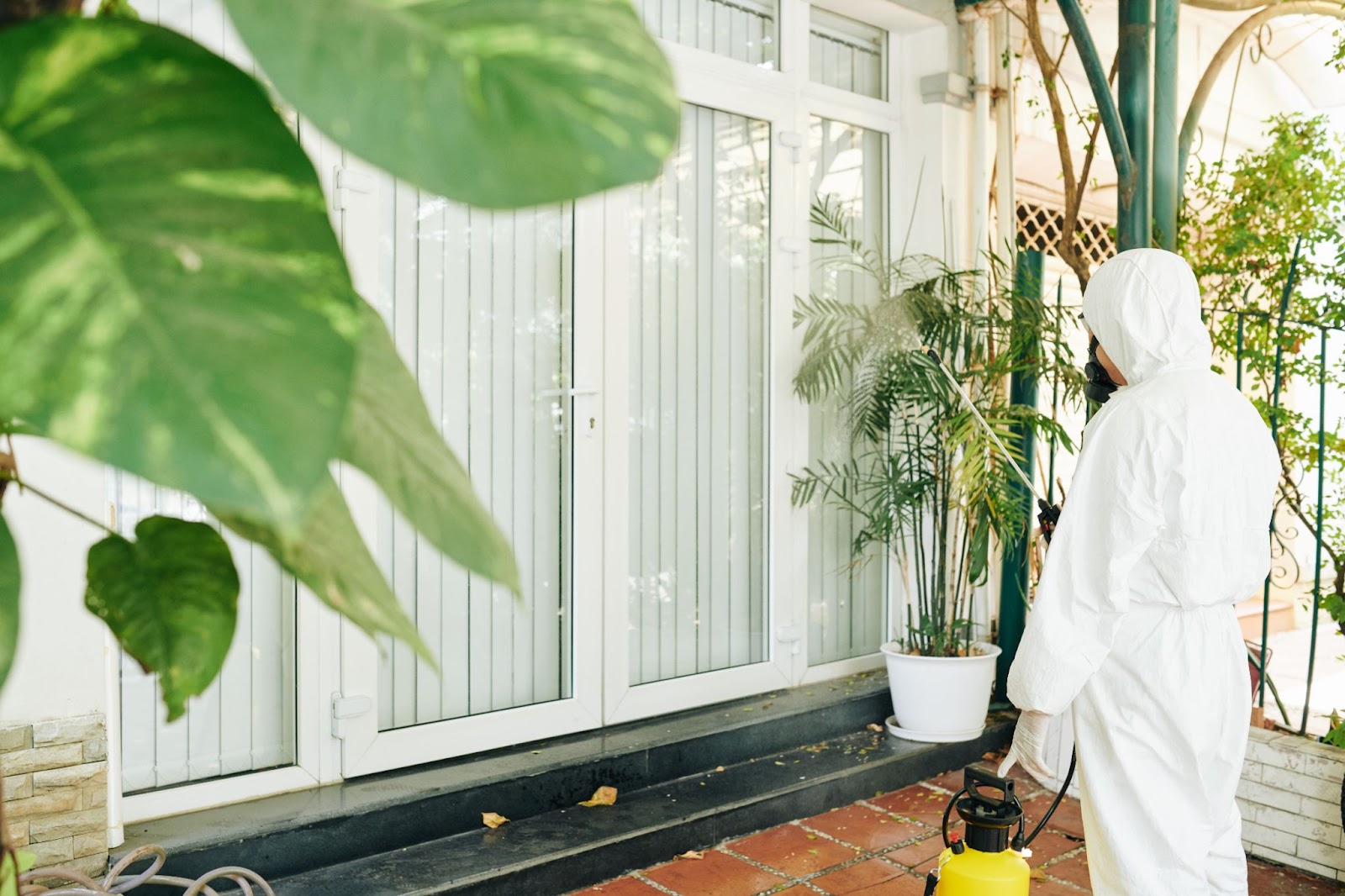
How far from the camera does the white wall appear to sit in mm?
2494

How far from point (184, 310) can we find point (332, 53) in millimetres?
53

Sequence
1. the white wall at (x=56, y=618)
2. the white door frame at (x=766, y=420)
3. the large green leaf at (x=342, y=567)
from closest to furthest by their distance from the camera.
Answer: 1. the large green leaf at (x=342, y=567)
2. the white wall at (x=56, y=618)
3. the white door frame at (x=766, y=420)

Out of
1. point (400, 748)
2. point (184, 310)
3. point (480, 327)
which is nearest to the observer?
point (184, 310)

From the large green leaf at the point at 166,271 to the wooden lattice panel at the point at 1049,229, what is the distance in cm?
582

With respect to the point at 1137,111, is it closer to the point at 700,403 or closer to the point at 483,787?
the point at 700,403

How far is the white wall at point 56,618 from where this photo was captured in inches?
98.2

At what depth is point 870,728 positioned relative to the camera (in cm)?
448

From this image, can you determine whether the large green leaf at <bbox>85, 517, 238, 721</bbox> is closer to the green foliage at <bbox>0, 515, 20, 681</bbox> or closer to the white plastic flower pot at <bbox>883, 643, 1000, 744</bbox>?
the green foliage at <bbox>0, 515, 20, 681</bbox>

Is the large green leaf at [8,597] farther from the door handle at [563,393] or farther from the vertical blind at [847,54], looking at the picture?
the vertical blind at [847,54]

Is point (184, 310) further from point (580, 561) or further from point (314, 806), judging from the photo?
point (580, 561)

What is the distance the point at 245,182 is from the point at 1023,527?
4.49 metres

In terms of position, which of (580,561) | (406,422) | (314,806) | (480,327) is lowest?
(314,806)

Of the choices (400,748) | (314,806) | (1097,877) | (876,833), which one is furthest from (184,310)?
(876,833)

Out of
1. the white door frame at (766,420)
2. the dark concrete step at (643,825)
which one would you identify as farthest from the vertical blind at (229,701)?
the white door frame at (766,420)
